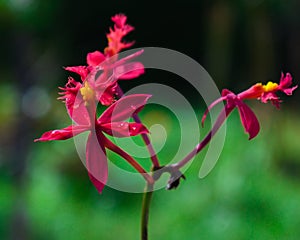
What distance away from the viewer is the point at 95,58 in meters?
0.85

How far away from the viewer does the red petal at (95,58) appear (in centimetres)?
83

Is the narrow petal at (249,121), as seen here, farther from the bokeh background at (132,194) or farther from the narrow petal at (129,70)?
the bokeh background at (132,194)

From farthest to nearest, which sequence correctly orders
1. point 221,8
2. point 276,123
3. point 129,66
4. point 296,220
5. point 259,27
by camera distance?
point 221,8, point 259,27, point 276,123, point 296,220, point 129,66

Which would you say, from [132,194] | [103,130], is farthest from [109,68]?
[132,194]

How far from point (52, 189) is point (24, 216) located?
108 centimetres

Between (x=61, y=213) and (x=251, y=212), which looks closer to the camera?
(x=251, y=212)

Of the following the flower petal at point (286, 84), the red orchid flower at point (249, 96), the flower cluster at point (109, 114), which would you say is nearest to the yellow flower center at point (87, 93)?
the flower cluster at point (109, 114)

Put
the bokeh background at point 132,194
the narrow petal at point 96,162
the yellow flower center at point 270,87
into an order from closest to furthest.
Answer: the narrow petal at point 96,162 < the yellow flower center at point 270,87 < the bokeh background at point 132,194

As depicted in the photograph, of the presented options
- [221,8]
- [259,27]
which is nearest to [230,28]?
[221,8]

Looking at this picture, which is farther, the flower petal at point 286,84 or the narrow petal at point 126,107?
the flower petal at point 286,84

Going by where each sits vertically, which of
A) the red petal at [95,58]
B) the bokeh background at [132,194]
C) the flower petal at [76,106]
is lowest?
the bokeh background at [132,194]

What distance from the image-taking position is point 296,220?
7.12 feet

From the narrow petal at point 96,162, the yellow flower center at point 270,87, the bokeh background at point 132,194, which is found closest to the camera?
the narrow petal at point 96,162

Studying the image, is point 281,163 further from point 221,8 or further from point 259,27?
point 221,8
